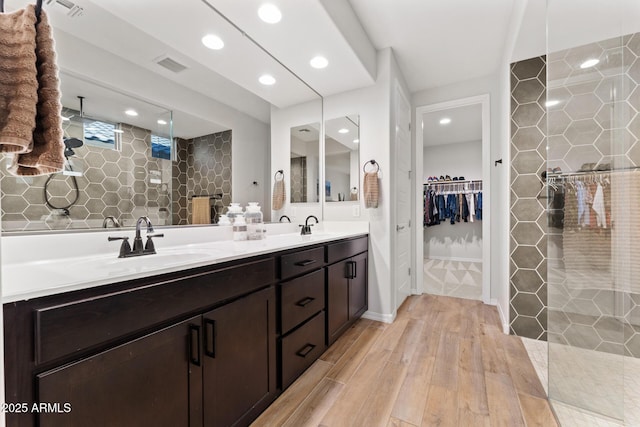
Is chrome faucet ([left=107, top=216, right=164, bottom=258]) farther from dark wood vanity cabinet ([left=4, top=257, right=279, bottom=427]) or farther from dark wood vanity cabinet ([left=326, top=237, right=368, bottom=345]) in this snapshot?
dark wood vanity cabinet ([left=326, top=237, right=368, bottom=345])

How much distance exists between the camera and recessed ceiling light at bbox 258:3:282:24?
5.20ft

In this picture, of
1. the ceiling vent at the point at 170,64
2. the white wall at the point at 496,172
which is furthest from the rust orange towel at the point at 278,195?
the white wall at the point at 496,172

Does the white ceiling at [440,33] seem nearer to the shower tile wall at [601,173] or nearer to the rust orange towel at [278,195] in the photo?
the shower tile wall at [601,173]

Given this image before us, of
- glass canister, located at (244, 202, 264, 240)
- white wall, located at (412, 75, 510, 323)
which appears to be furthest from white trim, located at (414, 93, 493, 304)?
glass canister, located at (244, 202, 264, 240)

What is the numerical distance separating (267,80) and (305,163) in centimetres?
81

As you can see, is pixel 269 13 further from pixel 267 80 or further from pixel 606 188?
pixel 606 188

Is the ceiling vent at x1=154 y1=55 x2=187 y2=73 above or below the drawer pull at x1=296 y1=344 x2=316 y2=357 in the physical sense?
above

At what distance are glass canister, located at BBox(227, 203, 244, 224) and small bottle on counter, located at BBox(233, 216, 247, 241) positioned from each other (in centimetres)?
3

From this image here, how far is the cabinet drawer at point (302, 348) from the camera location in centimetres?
147

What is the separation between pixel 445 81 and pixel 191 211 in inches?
120

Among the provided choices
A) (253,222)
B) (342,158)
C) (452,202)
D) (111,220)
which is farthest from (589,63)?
(452,202)

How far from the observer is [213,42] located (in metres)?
1.73

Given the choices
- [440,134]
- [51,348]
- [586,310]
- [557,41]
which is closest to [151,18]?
[51,348]

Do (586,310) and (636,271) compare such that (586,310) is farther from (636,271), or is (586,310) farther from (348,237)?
(348,237)
